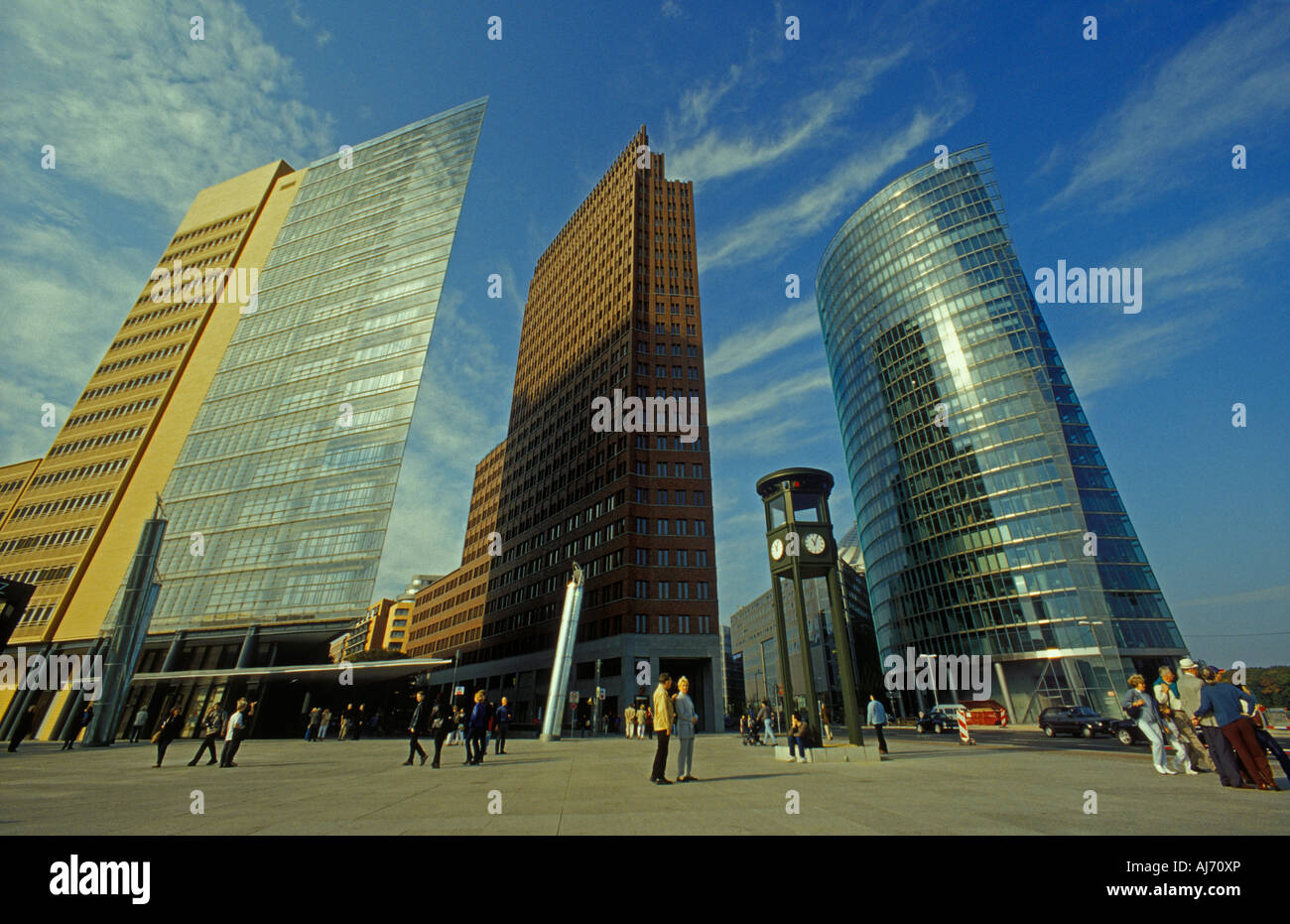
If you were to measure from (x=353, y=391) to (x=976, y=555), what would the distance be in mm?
74936

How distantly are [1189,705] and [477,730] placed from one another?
16.4 metres

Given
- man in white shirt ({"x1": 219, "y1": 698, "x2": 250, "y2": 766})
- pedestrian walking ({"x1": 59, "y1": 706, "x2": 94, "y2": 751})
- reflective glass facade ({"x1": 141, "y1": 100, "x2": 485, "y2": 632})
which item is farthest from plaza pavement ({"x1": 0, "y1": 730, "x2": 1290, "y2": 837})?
reflective glass facade ({"x1": 141, "y1": 100, "x2": 485, "y2": 632})

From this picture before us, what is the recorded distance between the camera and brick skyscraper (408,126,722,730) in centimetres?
5581

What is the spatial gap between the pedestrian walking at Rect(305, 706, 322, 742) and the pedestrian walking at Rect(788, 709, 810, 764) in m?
34.2

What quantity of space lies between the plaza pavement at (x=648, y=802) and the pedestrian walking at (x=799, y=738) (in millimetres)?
1524

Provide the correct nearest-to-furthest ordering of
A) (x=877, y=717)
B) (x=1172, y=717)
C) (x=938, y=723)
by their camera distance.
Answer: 1. (x=1172, y=717)
2. (x=877, y=717)
3. (x=938, y=723)

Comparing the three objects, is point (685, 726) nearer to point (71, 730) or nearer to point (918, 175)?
point (71, 730)

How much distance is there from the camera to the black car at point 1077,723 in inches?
1132

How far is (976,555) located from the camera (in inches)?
2630

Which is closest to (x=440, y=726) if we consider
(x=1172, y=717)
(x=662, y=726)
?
(x=662, y=726)

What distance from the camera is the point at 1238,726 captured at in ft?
30.0

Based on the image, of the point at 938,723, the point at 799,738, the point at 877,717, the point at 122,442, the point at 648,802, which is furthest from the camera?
the point at 122,442
